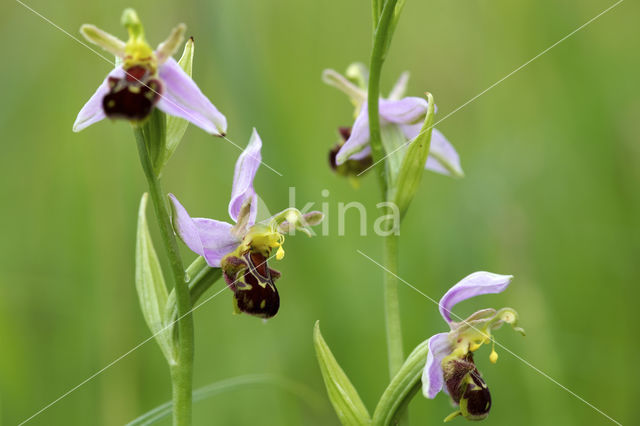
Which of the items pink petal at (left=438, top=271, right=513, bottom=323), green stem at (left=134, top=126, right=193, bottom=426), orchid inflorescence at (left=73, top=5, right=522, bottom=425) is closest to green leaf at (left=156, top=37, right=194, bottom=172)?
orchid inflorescence at (left=73, top=5, right=522, bottom=425)

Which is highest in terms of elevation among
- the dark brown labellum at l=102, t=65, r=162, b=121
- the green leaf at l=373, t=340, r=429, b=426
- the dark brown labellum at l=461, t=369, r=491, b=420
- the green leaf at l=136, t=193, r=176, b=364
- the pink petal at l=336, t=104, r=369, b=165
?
the dark brown labellum at l=102, t=65, r=162, b=121

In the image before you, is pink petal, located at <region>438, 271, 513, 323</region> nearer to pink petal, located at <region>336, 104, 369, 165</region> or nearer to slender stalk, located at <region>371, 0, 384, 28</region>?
pink petal, located at <region>336, 104, 369, 165</region>

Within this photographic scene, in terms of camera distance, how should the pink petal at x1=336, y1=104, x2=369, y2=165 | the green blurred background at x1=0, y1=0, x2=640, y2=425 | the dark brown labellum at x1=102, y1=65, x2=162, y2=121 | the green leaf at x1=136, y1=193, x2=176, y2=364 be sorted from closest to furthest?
the dark brown labellum at x1=102, y1=65, x2=162, y2=121
the green leaf at x1=136, y1=193, x2=176, y2=364
the pink petal at x1=336, y1=104, x2=369, y2=165
the green blurred background at x1=0, y1=0, x2=640, y2=425

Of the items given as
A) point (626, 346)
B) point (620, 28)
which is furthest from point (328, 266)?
point (620, 28)

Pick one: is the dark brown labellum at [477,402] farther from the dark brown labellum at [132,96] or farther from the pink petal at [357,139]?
the dark brown labellum at [132,96]

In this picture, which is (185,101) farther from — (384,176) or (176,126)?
(384,176)

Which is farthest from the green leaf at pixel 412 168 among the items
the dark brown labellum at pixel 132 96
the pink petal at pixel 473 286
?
the dark brown labellum at pixel 132 96

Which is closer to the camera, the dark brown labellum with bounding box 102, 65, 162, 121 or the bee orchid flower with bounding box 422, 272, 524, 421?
the dark brown labellum with bounding box 102, 65, 162, 121
